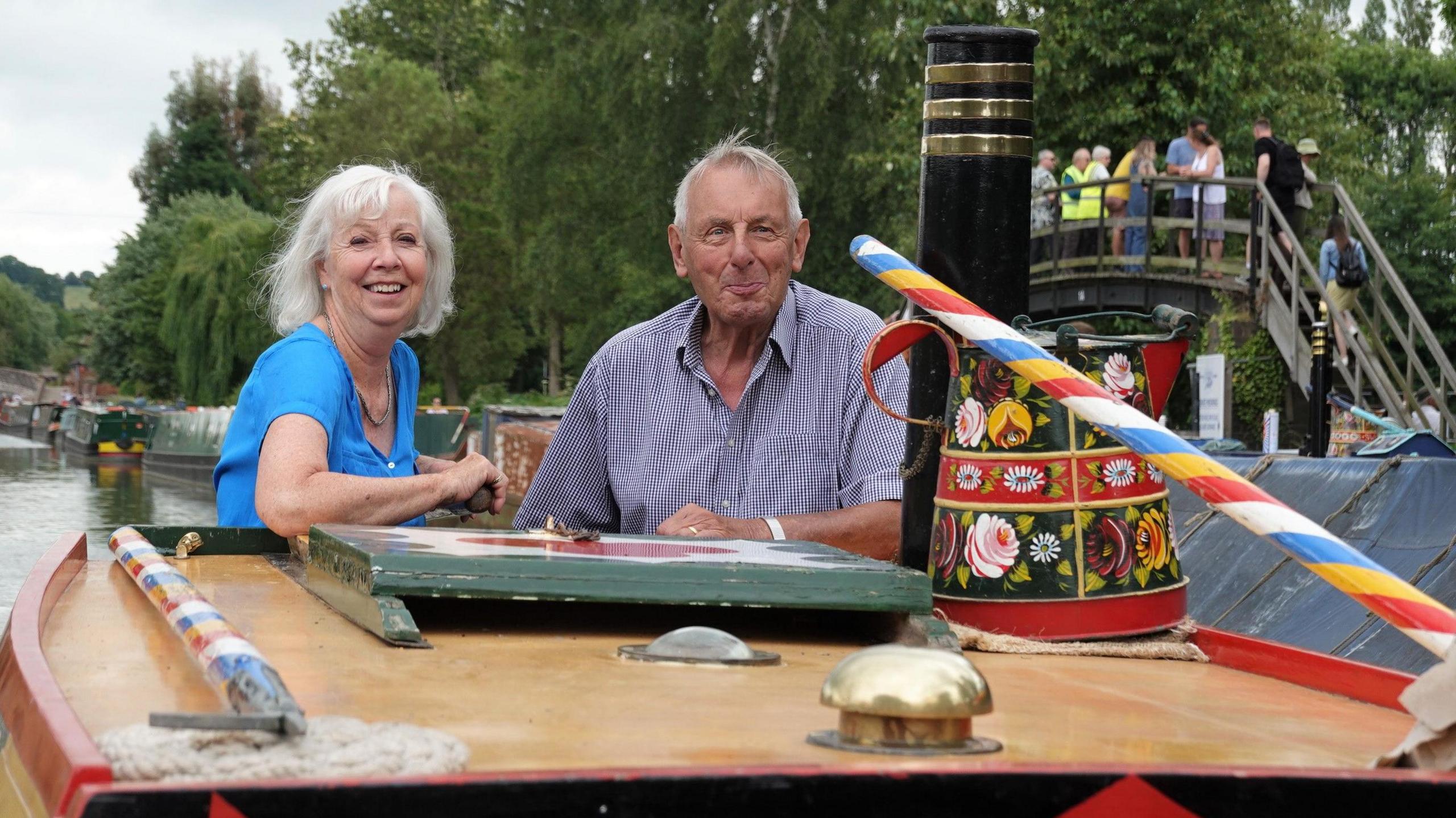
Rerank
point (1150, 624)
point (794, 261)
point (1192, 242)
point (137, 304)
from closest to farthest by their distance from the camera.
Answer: point (1150, 624), point (794, 261), point (1192, 242), point (137, 304)

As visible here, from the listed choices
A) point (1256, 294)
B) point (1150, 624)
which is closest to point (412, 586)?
point (1150, 624)

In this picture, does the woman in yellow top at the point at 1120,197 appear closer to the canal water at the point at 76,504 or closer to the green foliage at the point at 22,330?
the canal water at the point at 76,504

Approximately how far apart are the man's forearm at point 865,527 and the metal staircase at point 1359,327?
8354 millimetres

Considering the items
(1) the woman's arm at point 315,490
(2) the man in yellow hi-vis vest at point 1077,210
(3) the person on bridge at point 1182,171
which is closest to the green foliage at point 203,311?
(2) the man in yellow hi-vis vest at point 1077,210

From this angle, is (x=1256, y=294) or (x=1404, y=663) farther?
(x=1256, y=294)

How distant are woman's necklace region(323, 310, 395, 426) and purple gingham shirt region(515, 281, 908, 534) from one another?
34 centimetres

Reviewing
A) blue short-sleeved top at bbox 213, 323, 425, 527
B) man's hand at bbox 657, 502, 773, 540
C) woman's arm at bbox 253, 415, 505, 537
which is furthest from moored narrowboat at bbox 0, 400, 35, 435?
man's hand at bbox 657, 502, 773, 540

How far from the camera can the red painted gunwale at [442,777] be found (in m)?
1.21

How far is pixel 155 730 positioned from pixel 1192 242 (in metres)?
21.5

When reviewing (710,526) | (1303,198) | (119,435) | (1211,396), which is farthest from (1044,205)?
(119,435)

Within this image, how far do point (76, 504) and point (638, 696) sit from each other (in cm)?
2253

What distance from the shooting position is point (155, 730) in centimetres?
131

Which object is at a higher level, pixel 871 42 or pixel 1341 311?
pixel 871 42

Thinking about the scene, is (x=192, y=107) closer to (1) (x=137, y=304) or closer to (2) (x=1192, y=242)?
(1) (x=137, y=304)
